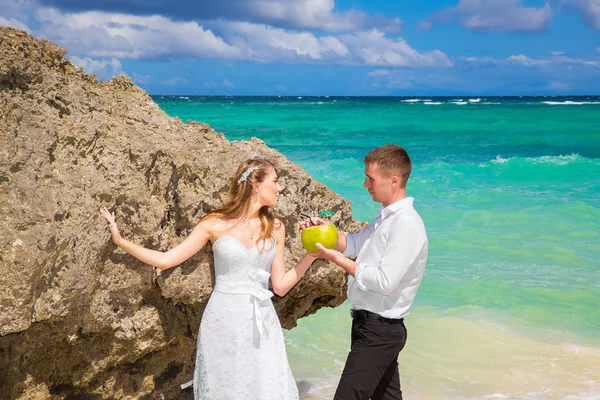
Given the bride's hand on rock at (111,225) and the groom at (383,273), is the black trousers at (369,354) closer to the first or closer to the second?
the groom at (383,273)

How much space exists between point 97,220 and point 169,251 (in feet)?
1.34

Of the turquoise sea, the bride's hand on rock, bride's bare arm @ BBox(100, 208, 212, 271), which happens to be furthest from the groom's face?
the turquoise sea

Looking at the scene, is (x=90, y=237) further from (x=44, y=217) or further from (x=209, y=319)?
(x=209, y=319)

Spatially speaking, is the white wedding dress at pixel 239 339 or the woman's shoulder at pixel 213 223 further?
the woman's shoulder at pixel 213 223

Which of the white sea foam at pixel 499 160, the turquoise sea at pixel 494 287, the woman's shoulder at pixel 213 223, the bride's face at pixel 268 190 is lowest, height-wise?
the turquoise sea at pixel 494 287

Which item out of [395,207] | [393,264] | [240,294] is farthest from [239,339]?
[395,207]

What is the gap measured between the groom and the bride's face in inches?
16.0

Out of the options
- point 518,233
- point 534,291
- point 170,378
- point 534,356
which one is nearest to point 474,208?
point 518,233

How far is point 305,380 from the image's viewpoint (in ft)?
18.9

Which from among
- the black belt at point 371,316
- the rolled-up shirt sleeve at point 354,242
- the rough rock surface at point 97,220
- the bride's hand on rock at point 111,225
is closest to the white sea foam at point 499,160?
the rough rock surface at point 97,220

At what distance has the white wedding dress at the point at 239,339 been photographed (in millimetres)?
3561

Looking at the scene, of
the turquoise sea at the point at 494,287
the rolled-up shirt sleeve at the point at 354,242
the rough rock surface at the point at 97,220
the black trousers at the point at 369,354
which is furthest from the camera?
the turquoise sea at the point at 494,287

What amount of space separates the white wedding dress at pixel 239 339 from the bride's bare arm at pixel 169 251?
0.10 metres

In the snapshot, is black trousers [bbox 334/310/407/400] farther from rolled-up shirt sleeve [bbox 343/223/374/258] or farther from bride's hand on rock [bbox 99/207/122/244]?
bride's hand on rock [bbox 99/207/122/244]
